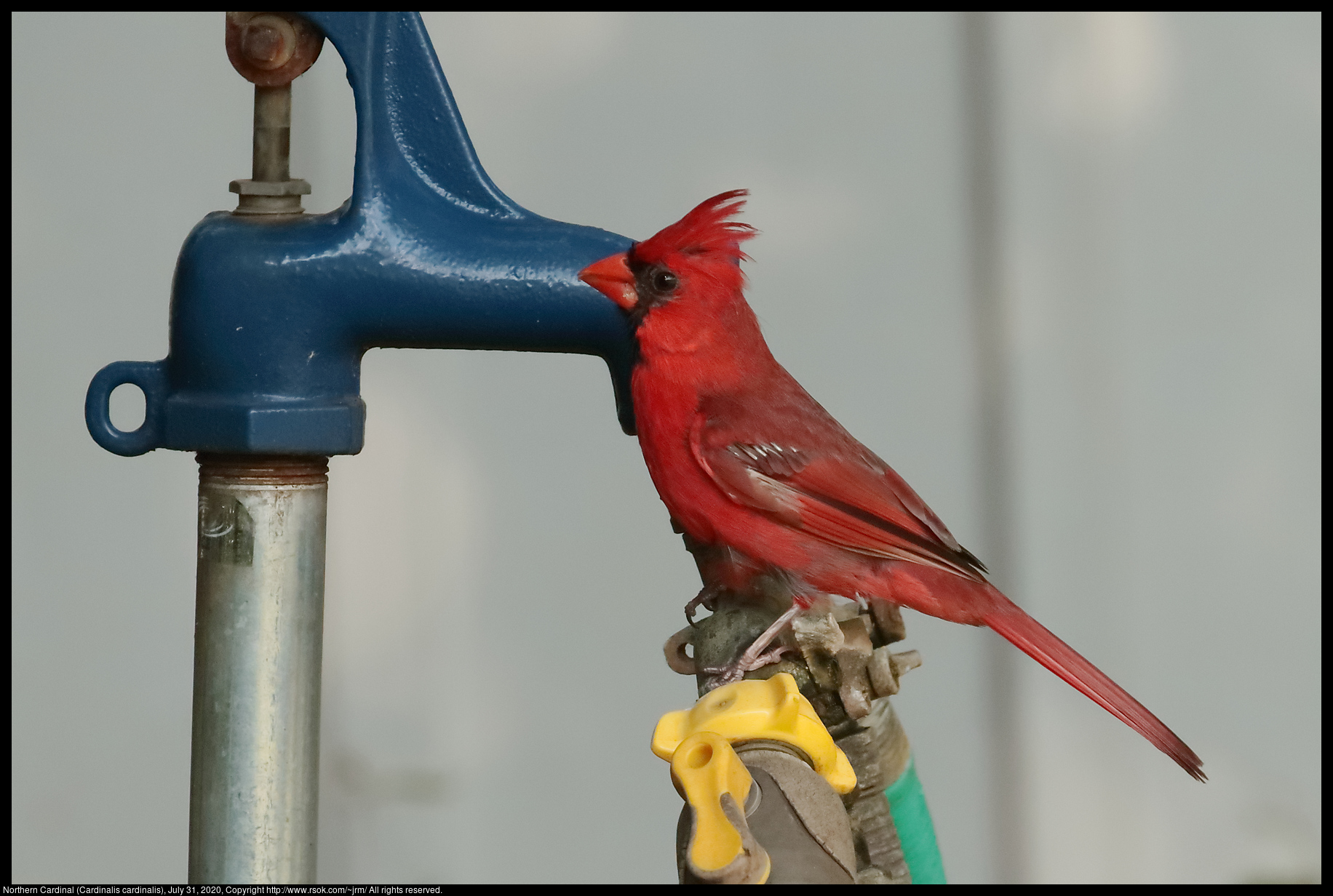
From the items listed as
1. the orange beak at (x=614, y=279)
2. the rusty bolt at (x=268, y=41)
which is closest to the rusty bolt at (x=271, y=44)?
the rusty bolt at (x=268, y=41)

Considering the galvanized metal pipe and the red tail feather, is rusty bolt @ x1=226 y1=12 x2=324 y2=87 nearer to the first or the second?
the galvanized metal pipe

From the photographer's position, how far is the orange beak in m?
1.28

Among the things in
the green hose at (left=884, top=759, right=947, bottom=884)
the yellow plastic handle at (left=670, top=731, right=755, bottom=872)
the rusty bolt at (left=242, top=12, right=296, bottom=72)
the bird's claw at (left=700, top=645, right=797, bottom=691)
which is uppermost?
the rusty bolt at (left=242, top=12, right=296, bottom=72)

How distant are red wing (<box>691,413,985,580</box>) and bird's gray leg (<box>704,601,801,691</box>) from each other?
13 cm

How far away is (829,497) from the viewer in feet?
4.85

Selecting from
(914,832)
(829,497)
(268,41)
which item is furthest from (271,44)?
(914,832)

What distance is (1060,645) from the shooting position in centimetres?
143

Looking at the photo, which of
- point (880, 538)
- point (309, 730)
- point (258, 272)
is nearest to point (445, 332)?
point (258, 272)

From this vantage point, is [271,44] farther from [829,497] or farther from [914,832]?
[914,832]

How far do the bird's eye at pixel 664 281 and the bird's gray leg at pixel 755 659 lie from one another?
37 centimetres

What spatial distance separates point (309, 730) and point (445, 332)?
1.35 ft

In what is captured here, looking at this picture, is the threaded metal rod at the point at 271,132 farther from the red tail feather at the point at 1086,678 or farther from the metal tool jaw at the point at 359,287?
the red tail feather at the point at 1086,678

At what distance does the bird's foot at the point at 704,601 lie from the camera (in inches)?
59.8

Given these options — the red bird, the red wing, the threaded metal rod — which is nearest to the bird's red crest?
the red bird
